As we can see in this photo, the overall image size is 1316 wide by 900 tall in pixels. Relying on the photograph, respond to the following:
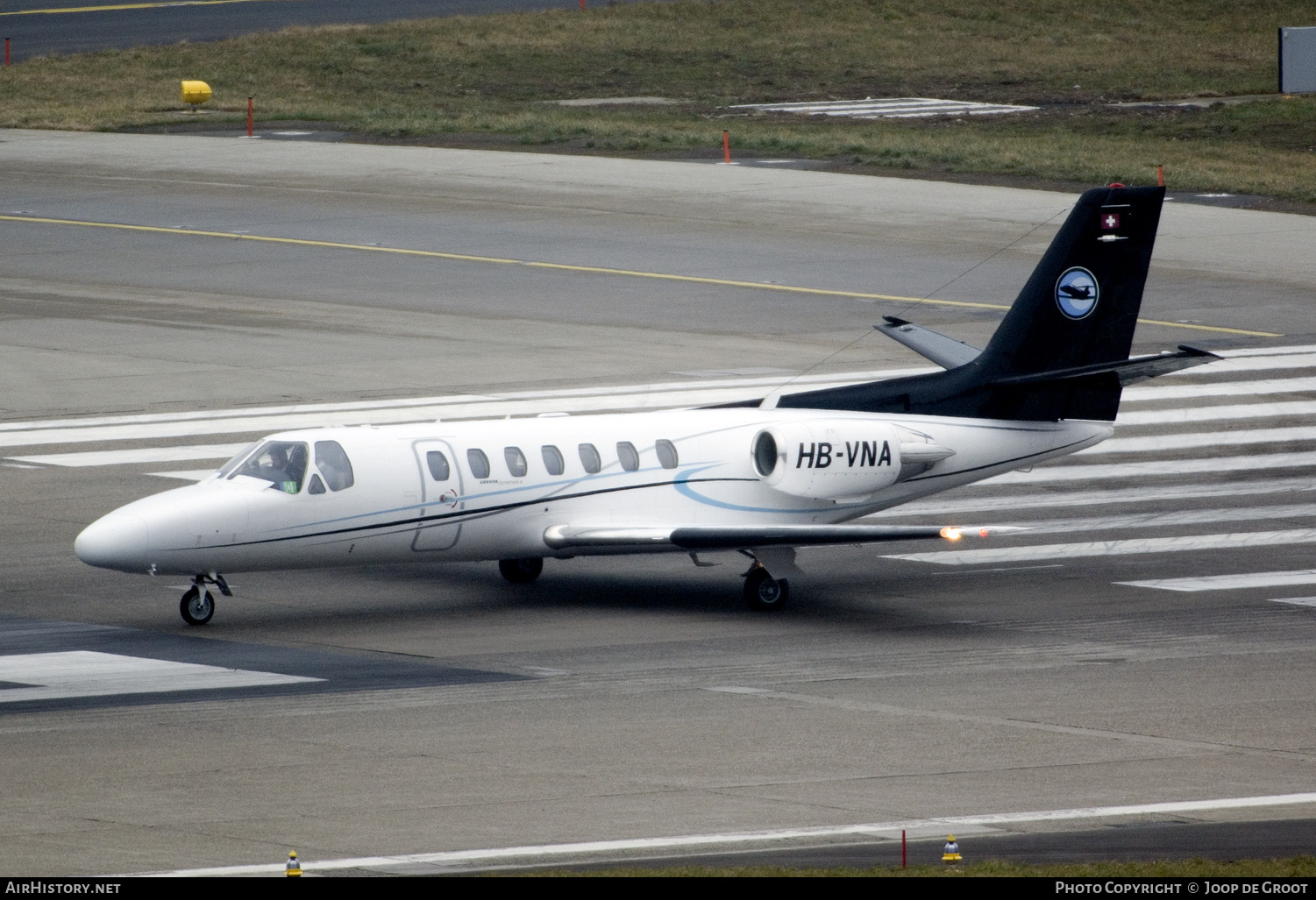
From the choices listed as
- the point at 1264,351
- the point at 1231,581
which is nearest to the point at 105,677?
the point at 1231,581

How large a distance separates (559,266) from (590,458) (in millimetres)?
26188

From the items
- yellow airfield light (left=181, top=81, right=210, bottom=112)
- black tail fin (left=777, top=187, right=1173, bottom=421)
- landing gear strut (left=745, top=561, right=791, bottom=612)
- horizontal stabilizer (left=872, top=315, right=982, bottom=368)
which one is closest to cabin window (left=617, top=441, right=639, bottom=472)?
landing gear strut (left=745, top=561, right=791, bottom=612)

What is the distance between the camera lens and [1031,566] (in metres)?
27.9

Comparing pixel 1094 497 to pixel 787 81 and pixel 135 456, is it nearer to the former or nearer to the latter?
pixel 135 456

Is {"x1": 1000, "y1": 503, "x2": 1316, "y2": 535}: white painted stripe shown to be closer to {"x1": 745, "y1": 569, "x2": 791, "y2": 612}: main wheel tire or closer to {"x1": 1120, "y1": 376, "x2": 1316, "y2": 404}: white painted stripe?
{"x1": 745, "y1": 569, "x2": 791, "y2": 612}: main wheel tire

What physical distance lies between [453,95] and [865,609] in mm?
55558

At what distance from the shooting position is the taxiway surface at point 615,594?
57.4ft

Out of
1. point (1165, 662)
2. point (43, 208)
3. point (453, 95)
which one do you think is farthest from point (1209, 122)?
point (1165, 662)

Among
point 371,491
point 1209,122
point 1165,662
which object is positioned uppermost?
point 1209,122

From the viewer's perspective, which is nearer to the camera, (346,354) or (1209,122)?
(346,354)

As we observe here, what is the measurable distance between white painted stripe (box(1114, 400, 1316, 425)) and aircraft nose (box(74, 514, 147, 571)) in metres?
19.0

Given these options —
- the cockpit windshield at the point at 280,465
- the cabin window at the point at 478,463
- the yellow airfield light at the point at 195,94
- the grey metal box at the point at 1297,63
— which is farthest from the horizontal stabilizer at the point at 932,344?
the grey metal box at the point at 1297,63

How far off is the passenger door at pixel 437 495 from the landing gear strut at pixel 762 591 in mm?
3359

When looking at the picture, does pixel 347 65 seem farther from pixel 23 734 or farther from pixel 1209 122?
pixel 23 734
